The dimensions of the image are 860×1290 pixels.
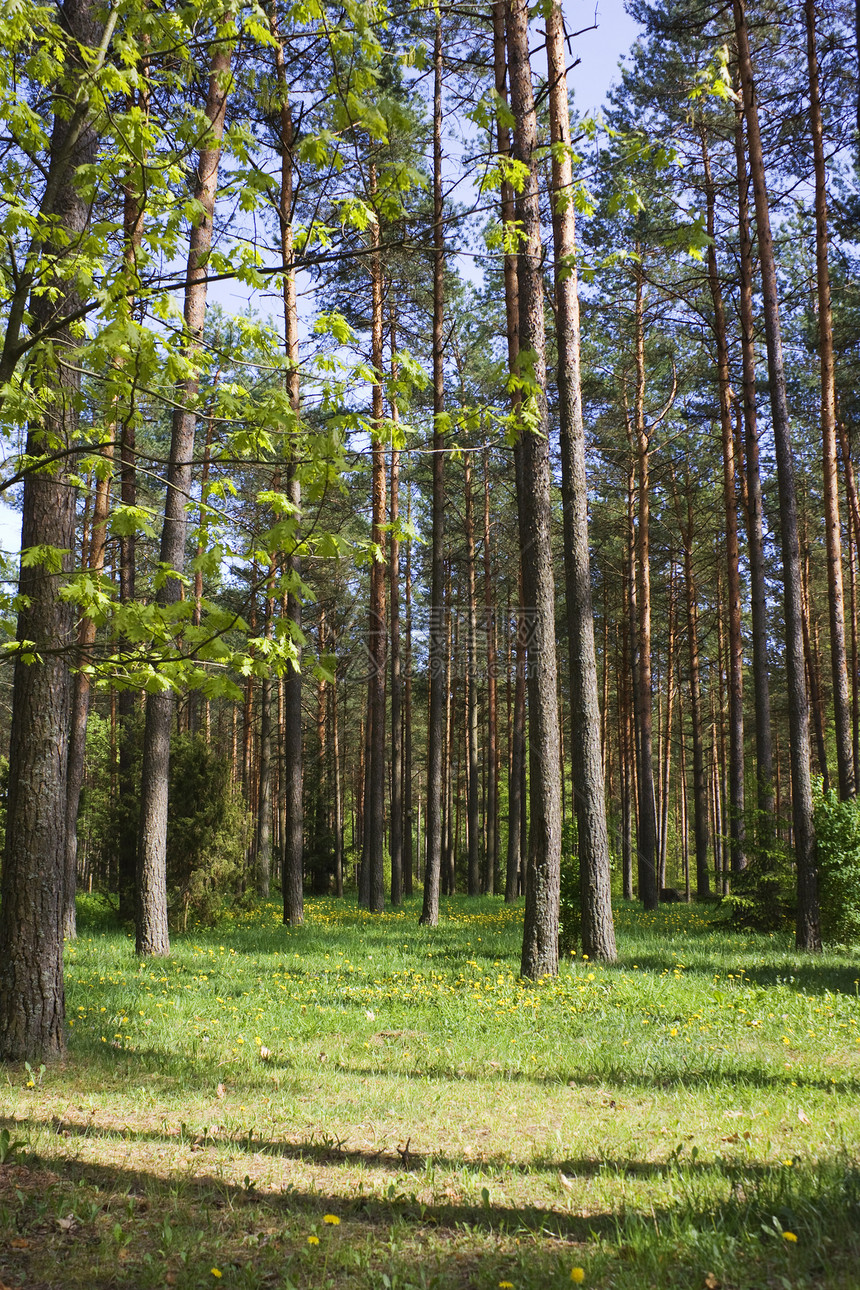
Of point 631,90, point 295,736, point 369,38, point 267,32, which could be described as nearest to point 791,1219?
point 369,38

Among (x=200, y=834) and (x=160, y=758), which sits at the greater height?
(x=160, y=758)

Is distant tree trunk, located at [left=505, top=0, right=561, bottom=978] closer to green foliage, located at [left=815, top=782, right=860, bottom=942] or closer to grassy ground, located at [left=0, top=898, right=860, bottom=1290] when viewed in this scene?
grassy ground, located at [left=0, top=898, right=860, bottom=1290]

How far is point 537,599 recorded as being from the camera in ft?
30.1

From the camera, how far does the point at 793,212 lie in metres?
17.0

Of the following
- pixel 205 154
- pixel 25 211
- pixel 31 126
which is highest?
pixel 205 154

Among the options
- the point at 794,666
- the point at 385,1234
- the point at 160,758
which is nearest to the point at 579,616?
the point at 794,666

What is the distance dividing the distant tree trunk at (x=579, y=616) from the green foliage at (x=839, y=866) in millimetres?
3148

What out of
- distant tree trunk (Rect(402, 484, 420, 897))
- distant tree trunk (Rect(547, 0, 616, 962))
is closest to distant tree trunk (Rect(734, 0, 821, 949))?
distant tree trunk (Rect(547, 0, 616, 962))

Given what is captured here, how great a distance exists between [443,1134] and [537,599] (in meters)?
5.66

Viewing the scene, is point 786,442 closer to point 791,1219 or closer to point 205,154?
point 205,154

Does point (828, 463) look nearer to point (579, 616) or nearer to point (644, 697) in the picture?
point (644, 697)

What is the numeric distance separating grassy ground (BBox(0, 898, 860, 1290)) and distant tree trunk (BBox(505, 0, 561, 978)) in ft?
2.09

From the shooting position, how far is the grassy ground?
320cm

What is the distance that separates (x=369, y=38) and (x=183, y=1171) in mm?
5354
